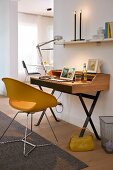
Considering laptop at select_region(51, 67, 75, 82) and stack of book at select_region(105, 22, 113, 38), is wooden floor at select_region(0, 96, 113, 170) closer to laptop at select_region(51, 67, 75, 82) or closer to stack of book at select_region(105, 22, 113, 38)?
laptop at select_region(51, 67, 75, 82)

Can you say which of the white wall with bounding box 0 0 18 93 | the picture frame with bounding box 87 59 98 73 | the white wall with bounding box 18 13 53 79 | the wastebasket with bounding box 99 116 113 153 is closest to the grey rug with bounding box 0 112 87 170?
the wastebasket with bounding box 99 116 113 153


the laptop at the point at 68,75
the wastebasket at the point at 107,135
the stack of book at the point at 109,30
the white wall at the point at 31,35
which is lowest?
the wastebasket at the point at 107,135

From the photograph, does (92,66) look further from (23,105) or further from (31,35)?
(31,35)

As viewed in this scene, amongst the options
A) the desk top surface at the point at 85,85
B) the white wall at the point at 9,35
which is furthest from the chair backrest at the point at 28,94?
the white wall at the point at 9,35

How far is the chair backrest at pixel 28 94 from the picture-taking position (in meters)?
2.63

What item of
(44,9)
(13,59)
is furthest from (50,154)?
(44,9)

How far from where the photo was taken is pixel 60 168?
7.33ft

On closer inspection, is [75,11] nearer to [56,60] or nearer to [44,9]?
[56,60]

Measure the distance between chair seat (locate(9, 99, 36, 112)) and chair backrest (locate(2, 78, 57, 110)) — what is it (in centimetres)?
7

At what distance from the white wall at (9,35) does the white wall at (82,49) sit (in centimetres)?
202

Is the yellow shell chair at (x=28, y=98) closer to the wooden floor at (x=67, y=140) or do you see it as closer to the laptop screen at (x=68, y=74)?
the wooden floor at (x=67, y=140)

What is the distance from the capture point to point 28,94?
2.69 metres

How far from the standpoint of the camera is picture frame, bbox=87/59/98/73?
3.10 m

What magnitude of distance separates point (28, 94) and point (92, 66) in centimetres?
99
